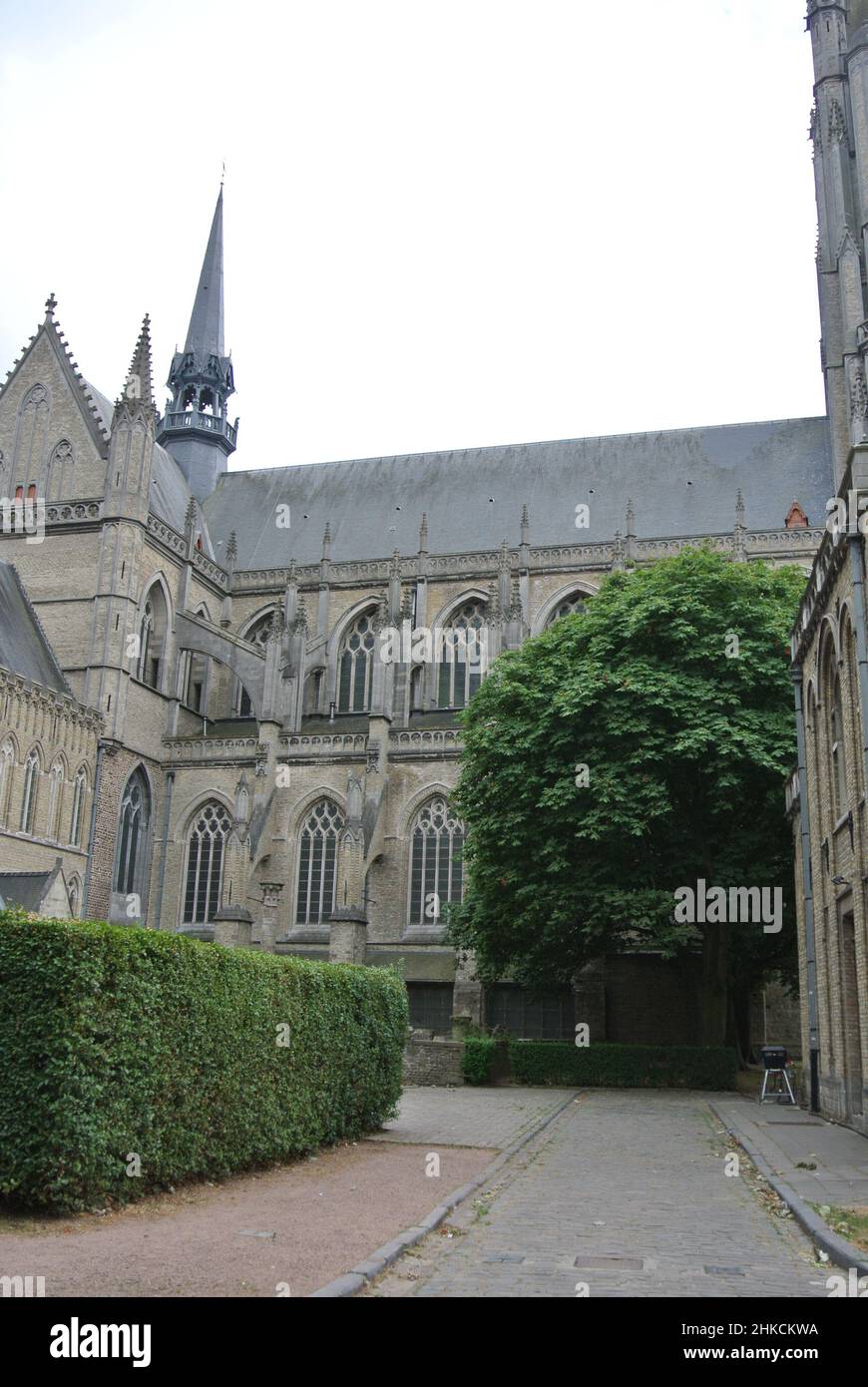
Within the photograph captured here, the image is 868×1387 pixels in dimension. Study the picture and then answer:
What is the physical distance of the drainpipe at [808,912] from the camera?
734 inches

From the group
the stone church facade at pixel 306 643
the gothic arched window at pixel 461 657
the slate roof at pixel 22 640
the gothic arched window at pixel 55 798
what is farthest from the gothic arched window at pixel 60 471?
the gothic arched window at pixel 461 657

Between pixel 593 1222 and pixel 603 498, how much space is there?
36930mm

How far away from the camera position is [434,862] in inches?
1374

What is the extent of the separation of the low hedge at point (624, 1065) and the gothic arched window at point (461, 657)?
16840mm

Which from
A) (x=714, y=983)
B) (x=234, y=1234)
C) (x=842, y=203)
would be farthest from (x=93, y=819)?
(x=842, y=203)

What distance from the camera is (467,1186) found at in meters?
11.0

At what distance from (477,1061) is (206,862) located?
48.4 ft

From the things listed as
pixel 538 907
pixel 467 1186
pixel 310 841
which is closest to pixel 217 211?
pixel 310 841

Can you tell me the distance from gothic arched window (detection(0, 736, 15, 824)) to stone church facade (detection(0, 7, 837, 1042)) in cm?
11

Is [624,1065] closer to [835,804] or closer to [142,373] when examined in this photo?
[835,804]

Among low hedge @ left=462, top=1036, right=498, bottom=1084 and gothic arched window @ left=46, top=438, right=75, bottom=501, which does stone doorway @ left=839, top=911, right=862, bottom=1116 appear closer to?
low hedge @ left=462, top=1036, right=498, bottom=1084

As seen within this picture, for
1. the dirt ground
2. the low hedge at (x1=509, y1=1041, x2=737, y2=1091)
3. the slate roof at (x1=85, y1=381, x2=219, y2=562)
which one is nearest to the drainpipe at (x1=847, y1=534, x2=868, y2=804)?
the dirt ground

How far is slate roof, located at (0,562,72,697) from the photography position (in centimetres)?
3403
